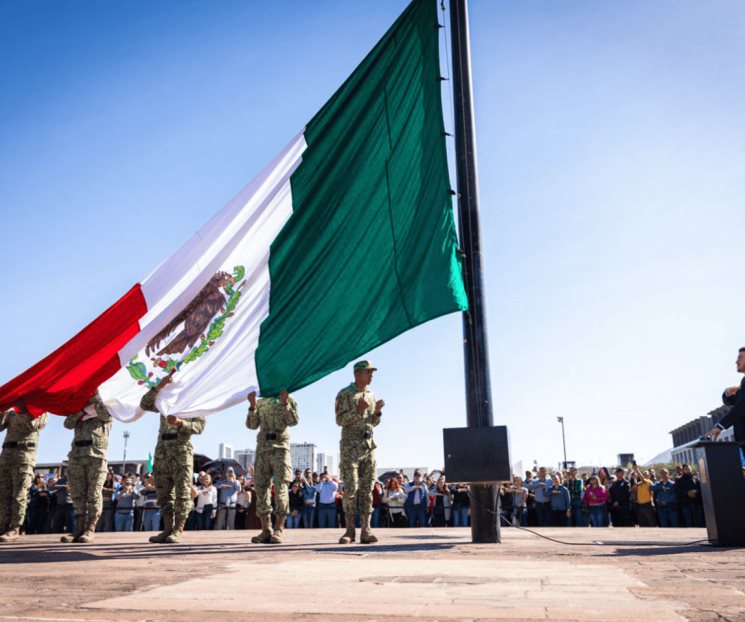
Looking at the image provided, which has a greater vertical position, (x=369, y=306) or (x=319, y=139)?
(x=319, y=139)

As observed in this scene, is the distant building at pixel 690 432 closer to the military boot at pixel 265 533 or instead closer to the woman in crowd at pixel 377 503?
the woman in crowd at pixel 377 503

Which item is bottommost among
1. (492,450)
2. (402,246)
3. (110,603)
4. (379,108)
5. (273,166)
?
(110,603)

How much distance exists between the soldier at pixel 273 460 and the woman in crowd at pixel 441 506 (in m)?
10.3

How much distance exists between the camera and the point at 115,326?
742 cm

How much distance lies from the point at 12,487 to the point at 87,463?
1566 mm

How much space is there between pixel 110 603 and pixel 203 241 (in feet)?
15.6

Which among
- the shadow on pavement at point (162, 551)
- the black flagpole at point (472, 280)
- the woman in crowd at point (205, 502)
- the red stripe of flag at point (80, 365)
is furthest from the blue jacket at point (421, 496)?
the red stripe of flag at point (80, 365)

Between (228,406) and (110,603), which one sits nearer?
(110,603)

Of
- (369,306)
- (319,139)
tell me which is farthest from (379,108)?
(369,306)

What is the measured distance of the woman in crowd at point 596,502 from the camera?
633 inches

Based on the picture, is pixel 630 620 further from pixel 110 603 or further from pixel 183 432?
pixel 183 432

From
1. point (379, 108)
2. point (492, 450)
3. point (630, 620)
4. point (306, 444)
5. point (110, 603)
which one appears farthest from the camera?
point (306, 444)

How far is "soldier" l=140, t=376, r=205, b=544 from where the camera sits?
813 centimetres

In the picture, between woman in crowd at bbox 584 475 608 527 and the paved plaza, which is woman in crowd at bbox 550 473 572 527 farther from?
the paved plaza
